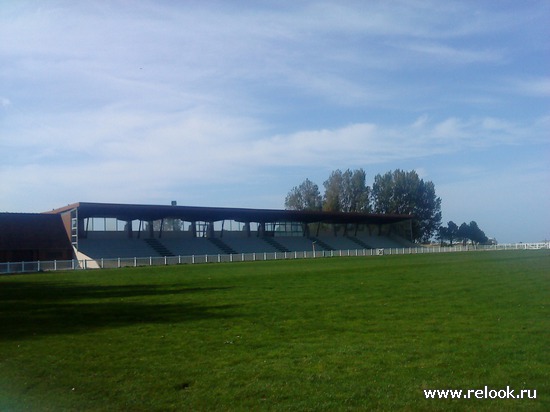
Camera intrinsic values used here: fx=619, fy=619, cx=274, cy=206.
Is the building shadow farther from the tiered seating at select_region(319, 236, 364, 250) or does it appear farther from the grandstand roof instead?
the tiered seating at select_region(319, 236, 364, 250)

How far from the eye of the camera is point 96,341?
1306 centimetres

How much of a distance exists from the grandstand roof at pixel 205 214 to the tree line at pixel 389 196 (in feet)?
90.3

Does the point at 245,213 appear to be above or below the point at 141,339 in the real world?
above

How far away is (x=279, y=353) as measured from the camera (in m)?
11.1

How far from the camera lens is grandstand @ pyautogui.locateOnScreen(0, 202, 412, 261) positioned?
63.2m

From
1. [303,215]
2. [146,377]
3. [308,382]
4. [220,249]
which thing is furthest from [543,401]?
[303,215]

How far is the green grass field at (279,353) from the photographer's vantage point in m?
8.52

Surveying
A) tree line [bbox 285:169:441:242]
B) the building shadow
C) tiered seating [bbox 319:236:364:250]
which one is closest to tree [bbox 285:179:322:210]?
tree line [bbox 285:169:441:242]

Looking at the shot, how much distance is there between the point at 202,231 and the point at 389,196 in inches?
2283

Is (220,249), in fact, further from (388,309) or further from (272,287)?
(388,309)

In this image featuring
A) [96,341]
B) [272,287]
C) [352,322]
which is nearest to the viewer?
[96,341]

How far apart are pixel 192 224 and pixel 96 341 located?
213ft

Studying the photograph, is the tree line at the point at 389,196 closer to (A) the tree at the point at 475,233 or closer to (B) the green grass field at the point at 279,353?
(A) the tree at the point at 475,233

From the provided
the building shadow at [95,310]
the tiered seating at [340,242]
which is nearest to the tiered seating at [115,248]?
the tiered seating at [340,242]
